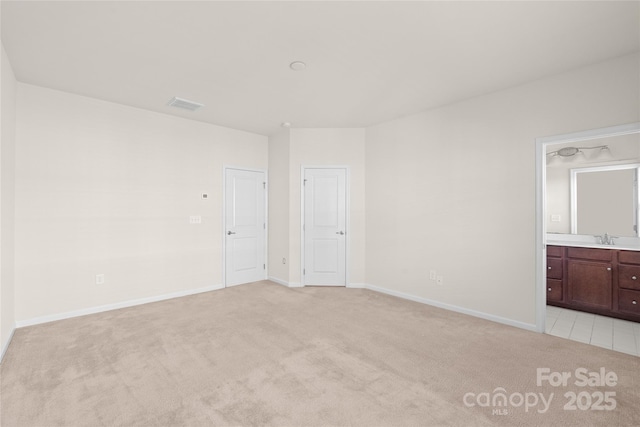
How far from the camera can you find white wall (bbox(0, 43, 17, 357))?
8.83 ft

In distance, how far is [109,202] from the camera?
156 inches

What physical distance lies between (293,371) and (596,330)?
11.4 ft

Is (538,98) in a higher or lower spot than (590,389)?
higher

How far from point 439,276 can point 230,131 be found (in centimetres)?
416

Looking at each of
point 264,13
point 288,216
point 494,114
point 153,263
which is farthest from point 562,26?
point 153,263

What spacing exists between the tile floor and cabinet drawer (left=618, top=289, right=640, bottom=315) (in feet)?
0.48

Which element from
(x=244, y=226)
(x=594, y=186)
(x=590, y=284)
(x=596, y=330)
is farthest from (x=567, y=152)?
(x=244, y=226)

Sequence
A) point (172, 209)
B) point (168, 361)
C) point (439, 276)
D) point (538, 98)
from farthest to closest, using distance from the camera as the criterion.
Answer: point (172, 209) < point (439, 276) < point (538, 98) < point (168, 361)

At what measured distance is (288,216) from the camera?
526 cm

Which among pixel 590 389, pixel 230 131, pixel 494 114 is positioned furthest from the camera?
pixel 230 131

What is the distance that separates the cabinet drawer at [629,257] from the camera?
3.51 meters

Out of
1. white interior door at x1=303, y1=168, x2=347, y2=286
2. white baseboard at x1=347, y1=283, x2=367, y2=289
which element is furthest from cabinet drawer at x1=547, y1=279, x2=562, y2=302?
white interior door at x1=303, y1=168, x2=347, y2=286

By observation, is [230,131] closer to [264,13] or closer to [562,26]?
[264,13]

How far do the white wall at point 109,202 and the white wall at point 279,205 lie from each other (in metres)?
0.84
